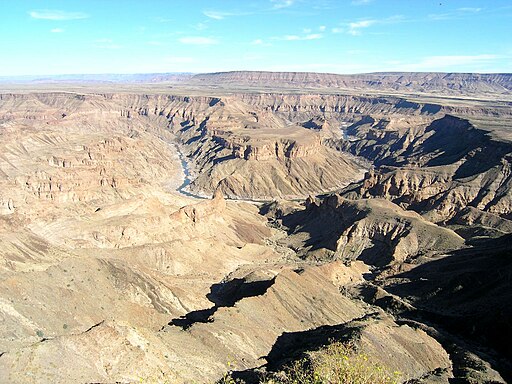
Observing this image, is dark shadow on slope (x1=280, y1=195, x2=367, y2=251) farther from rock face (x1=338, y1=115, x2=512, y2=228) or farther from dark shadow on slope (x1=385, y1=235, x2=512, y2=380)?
rock face (x1=338, y1=115, x2=512, y2=228)

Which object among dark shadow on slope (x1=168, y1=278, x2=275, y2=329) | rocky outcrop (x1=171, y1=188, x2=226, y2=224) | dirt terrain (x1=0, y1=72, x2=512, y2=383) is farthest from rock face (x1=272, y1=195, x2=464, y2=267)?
dark shadow on slope (x1=168, y1=278, x2=275, y2=329)

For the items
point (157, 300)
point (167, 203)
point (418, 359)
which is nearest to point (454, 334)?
point (418, 359)

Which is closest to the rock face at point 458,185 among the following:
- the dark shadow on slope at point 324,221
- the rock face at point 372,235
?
the rock face at point 372,235

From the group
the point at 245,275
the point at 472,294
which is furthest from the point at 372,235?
the point at 245,275

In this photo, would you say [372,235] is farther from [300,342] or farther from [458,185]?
[300,342]

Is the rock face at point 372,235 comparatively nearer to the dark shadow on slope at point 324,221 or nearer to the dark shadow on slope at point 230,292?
the dark shadow on slope at point 324,221

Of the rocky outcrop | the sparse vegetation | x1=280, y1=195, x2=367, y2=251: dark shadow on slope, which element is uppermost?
the sparse vegetation

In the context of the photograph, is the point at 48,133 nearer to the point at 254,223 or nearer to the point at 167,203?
the point at 167,203
